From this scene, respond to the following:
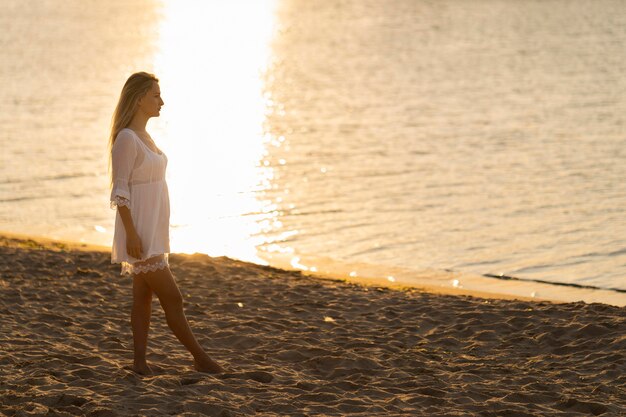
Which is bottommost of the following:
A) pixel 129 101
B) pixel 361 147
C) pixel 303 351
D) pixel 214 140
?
pixel 303 351

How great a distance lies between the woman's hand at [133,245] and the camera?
6.80 metres

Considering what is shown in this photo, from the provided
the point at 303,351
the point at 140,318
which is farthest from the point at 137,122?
the point at 303,351

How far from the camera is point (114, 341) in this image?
27.9 ft

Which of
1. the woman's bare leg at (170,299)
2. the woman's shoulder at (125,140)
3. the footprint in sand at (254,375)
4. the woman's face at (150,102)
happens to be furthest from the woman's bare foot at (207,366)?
the woman's face at (150,102)

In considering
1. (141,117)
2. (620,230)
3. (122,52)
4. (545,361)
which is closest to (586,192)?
(620,230)

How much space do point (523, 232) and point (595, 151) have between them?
7042mm

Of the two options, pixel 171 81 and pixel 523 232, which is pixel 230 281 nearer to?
pixel 523 232

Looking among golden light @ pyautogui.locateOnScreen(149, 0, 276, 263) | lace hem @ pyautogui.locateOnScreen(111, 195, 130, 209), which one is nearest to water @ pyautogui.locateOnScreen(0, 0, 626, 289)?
golden light @ pyautogui.locateOnScreen(149, 0, 276, 263)

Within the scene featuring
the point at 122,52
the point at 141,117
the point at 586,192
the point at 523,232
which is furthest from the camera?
the point at 122,52

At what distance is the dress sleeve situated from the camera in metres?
6.77

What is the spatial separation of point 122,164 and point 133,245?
530mm

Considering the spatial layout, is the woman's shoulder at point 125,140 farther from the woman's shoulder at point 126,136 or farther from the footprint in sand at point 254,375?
the footprint in sand at point 254,375

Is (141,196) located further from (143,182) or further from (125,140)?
(125,140)

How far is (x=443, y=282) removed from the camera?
Answer: 12.7 metres
